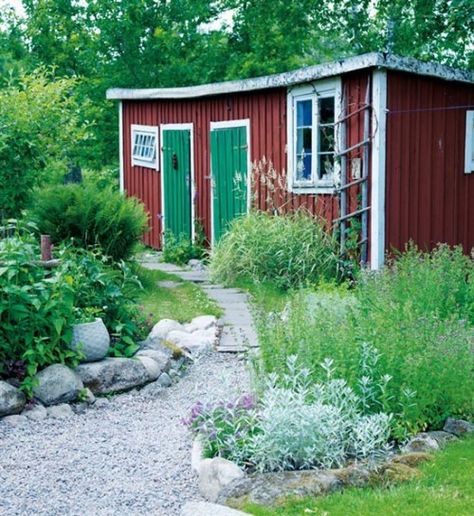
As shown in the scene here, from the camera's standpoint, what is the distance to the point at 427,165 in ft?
34.7

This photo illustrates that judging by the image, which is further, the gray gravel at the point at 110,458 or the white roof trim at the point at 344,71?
the white roof trim at the point at 344,71

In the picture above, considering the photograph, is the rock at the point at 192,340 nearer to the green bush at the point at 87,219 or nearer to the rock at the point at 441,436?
the green bush at the point at 87,219

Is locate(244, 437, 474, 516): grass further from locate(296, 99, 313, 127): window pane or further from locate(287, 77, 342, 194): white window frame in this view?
locate(296, 99, 313, 127): window pane

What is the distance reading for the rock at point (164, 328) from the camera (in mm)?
7754

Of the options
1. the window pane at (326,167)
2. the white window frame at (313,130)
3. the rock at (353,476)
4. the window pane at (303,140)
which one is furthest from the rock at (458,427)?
the window pane at (303,140)

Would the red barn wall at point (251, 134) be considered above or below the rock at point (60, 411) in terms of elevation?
above

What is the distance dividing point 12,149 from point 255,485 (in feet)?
20.1

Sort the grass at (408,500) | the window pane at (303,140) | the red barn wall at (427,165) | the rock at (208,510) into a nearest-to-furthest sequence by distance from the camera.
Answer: the rock at (208,510)
the grass at (408,500)
the red barn wall at (427,165)
the window pane at (303,140)

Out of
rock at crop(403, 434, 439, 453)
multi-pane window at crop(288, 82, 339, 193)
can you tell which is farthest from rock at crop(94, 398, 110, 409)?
multi-pane window at crop(288, 82, 339, 193)

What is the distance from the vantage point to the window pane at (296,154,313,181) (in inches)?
440

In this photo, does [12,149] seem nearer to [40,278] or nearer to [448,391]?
[40,278]

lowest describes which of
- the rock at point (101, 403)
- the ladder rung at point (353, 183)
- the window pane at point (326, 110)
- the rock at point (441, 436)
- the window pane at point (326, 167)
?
the rock at point (101, 403)


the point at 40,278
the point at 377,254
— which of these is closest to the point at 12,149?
the point at 40,278

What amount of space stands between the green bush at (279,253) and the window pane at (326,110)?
45.3 inches
